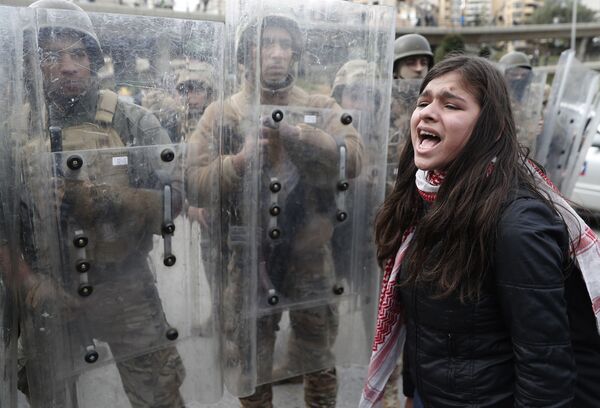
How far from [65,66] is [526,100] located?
2.93 m

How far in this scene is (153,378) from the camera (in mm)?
2033

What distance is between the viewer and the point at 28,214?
1.67 meters

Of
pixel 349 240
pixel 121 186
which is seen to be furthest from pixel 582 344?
pixel 121 186

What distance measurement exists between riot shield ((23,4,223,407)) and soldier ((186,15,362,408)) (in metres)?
0.08

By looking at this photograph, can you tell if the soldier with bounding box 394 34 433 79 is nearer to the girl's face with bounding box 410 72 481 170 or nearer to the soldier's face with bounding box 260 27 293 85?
the soldier's face with bounding box 260 27 293 85

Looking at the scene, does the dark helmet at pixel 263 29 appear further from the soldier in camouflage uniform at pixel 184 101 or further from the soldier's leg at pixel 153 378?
the soldier's leg at pixel 153 378

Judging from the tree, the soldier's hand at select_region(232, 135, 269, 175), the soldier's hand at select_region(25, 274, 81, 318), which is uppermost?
the tree

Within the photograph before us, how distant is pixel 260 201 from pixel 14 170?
0.88m

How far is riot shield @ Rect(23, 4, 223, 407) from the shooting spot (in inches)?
65.9

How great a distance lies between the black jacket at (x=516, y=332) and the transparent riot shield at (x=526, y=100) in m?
2.36

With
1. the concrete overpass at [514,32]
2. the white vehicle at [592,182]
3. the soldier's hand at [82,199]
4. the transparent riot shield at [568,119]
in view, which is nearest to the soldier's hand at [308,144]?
the soldier's hand at [82,199]

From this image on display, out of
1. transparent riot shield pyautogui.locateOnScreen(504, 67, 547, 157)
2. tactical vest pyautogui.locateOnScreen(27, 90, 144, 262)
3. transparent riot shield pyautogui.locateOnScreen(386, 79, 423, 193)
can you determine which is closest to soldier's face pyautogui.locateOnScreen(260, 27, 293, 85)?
tactical vest pyautogui.locateOnScreen(27, 90, 144, 262)

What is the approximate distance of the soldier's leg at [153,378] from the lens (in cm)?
200

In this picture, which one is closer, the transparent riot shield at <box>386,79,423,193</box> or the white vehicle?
the transparent riot shield at <box>386,79,423,193</box>
